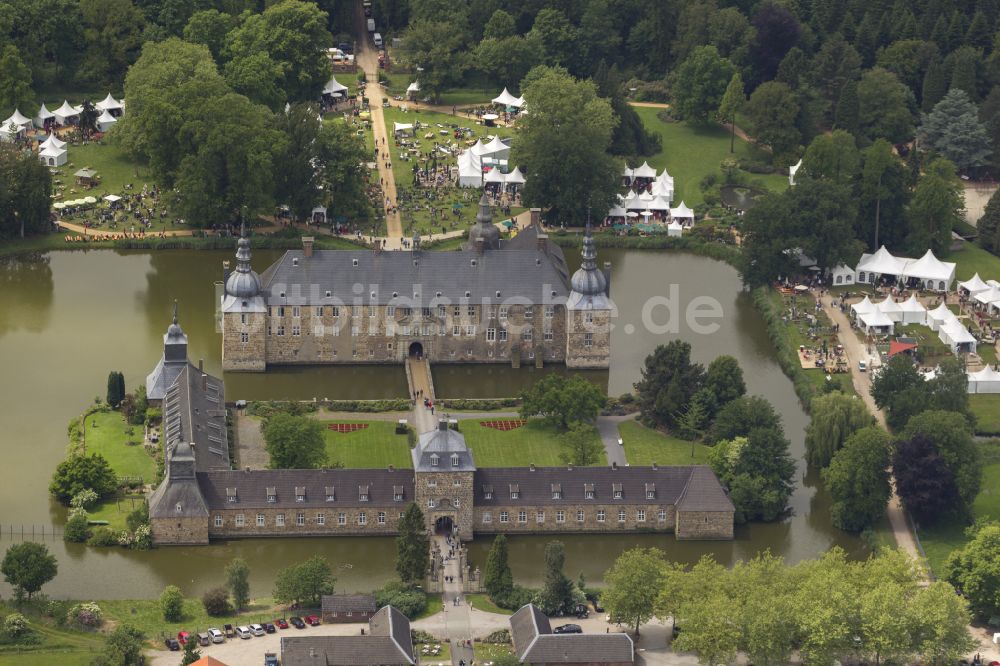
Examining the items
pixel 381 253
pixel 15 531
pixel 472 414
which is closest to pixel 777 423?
pixel 472 414

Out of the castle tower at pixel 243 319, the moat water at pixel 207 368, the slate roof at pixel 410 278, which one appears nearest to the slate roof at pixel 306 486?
the moat water at pixel 207 368

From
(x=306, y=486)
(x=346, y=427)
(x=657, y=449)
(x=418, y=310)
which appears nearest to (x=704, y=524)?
(x=657, y=449)

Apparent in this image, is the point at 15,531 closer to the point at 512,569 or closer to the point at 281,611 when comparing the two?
the point at 281,611

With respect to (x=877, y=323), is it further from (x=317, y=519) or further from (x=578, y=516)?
(x=317, y=519)

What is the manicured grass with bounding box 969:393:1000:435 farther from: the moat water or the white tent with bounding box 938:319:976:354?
the moat water

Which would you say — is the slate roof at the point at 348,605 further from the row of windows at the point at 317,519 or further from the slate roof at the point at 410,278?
the slate roof at the point at 410,278

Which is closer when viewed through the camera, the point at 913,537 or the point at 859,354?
the point at 913,537

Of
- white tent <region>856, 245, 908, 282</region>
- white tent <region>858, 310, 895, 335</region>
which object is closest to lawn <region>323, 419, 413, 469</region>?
white tent <region>858, 310, 895, 335</region>
